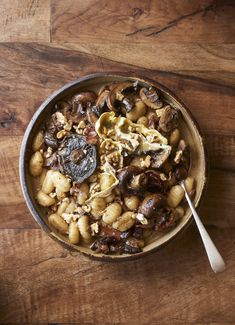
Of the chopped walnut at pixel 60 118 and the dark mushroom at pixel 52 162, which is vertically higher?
the chopped walnut at pixel 60 118

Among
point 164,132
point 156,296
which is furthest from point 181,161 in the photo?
point 156,296

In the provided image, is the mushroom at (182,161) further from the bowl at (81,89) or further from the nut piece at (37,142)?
the nut piece at (37,142)

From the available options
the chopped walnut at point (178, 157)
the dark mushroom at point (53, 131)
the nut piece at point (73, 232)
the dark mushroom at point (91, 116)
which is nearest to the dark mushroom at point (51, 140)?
the dark mushroom at point (53, 131)

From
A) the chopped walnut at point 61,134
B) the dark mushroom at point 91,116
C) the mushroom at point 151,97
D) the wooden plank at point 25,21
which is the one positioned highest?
the wooden plank at point 25,21

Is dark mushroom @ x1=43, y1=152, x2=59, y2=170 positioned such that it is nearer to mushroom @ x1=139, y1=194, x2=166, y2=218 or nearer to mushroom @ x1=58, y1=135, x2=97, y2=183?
mushroom @ x1=58, y1=135, x2=97, y2=183

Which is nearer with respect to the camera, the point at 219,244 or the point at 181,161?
the point at 181,161

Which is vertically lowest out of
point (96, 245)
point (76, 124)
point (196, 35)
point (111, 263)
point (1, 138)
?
point (111, 263)

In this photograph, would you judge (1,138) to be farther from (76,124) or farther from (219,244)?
(219,244)
